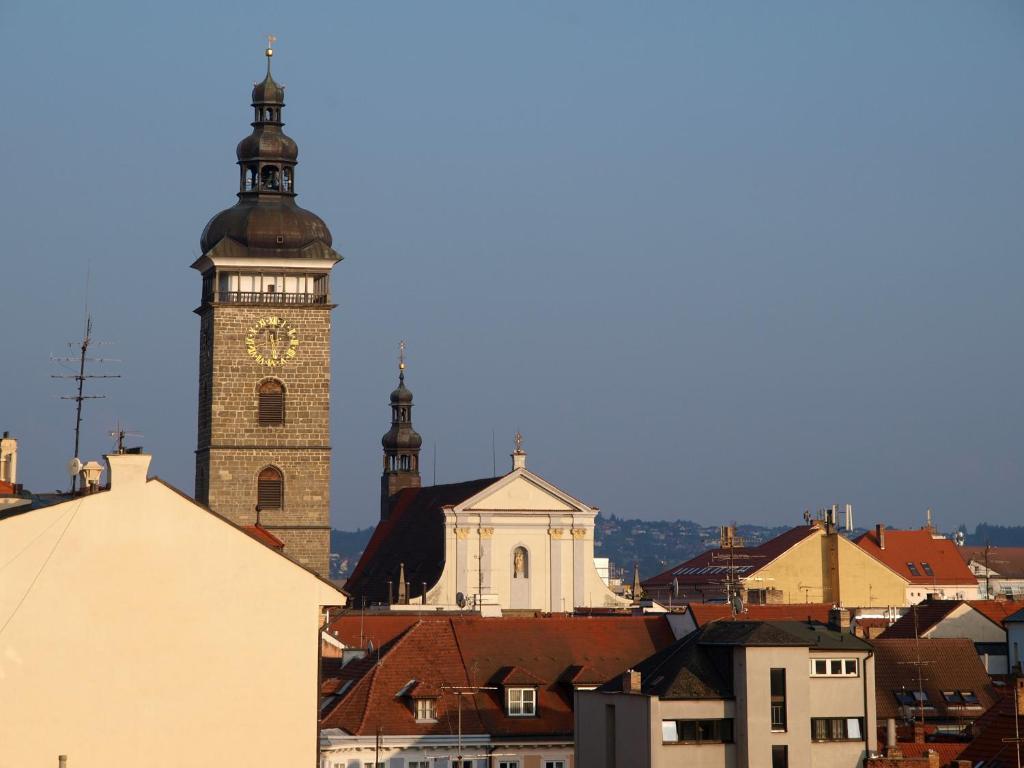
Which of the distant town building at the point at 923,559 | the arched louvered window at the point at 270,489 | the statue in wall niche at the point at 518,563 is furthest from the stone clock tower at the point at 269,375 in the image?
the distant town building at the point at 923,559

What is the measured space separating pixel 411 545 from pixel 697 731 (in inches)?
2628

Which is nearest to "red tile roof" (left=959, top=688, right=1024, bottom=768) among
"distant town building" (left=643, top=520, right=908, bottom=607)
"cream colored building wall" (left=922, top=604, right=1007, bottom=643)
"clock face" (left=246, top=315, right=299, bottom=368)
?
"cream colored building wall" (left=922, top=604, right=1007, bottom=643)

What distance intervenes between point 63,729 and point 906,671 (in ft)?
93.1

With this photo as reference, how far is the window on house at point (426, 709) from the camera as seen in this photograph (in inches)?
2121

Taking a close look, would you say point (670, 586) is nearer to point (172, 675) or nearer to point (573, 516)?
point (573, 516)

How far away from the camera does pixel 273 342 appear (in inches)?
4011

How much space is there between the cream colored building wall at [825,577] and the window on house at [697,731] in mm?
71353

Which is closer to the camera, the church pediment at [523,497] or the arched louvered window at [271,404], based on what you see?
the arched louvered window at [271,404]

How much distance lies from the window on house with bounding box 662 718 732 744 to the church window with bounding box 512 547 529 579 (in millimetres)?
60555

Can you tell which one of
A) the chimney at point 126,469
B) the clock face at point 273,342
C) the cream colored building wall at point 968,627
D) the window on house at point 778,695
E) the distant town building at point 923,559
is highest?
the clock face at point 273,342

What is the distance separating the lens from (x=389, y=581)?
112688mm

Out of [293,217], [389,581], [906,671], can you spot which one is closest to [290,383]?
[293,217]

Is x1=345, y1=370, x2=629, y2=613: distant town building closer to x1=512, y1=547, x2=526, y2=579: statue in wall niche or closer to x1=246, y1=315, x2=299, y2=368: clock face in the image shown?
x1=512, y1=547, x2=526, y2=579: statue in wall niche

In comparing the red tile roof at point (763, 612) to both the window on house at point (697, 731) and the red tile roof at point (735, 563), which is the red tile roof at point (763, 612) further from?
the red tile roof at point (735, 563)
